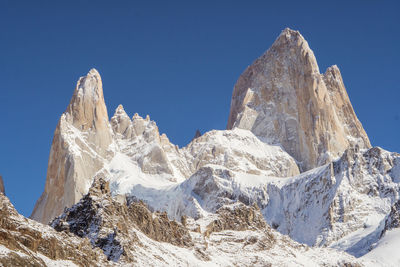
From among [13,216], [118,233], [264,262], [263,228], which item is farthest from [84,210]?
[263,228]

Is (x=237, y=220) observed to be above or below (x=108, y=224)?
above

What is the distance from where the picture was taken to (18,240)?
8975cm

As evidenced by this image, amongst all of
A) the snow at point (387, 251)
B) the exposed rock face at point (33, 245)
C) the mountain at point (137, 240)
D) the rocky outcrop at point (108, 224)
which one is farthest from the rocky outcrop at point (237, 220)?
the exposed rock face at point (33, 245)

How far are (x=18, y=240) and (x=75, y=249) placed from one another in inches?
455

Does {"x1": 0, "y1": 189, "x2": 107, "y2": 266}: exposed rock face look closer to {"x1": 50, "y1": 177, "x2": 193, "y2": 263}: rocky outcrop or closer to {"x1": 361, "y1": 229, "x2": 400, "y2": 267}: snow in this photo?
{"x1": 50, "y1": 177, "x2": 193, "y2": 263}: rocky outcrop

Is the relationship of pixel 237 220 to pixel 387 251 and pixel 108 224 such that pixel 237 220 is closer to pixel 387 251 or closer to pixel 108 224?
pixel 387 251

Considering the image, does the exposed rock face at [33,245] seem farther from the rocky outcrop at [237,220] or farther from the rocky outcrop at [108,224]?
the rocky outcrop at [237,220]

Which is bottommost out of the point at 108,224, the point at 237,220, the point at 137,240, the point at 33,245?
the point at 33,245

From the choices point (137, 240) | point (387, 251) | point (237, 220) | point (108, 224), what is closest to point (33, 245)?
point (108, 224)

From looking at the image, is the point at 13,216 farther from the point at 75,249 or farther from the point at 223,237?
the point at 223,237

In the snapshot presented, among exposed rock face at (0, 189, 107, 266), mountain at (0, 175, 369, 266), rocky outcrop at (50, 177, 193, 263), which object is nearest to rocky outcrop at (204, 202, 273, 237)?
mountain at (0, 175, 369, 266)

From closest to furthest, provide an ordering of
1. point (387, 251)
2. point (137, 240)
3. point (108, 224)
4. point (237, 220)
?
point (108, 224) < point (137, 240) < point (237, 220) < point (387, 251)

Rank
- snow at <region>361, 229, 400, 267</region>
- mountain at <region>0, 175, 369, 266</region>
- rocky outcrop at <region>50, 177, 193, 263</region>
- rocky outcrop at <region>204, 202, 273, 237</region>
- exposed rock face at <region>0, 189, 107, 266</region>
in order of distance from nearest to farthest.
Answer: exposed rock face at <region>0, 189, 107, 266</region> < mountain at <region>0, 175, 369, 266</region> < rocky outcrop at <region>50, 177, 193, 263</region> < rocky outcrop at <region>204, 202, 273, 237</region> < snow at <region>361, 229, 400, 267</region>

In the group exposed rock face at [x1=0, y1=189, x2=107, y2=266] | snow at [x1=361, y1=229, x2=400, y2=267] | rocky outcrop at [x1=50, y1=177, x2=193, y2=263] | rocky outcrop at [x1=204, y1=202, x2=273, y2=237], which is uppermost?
snow at [x1=361, y1=229, x2=400, y2=267]
